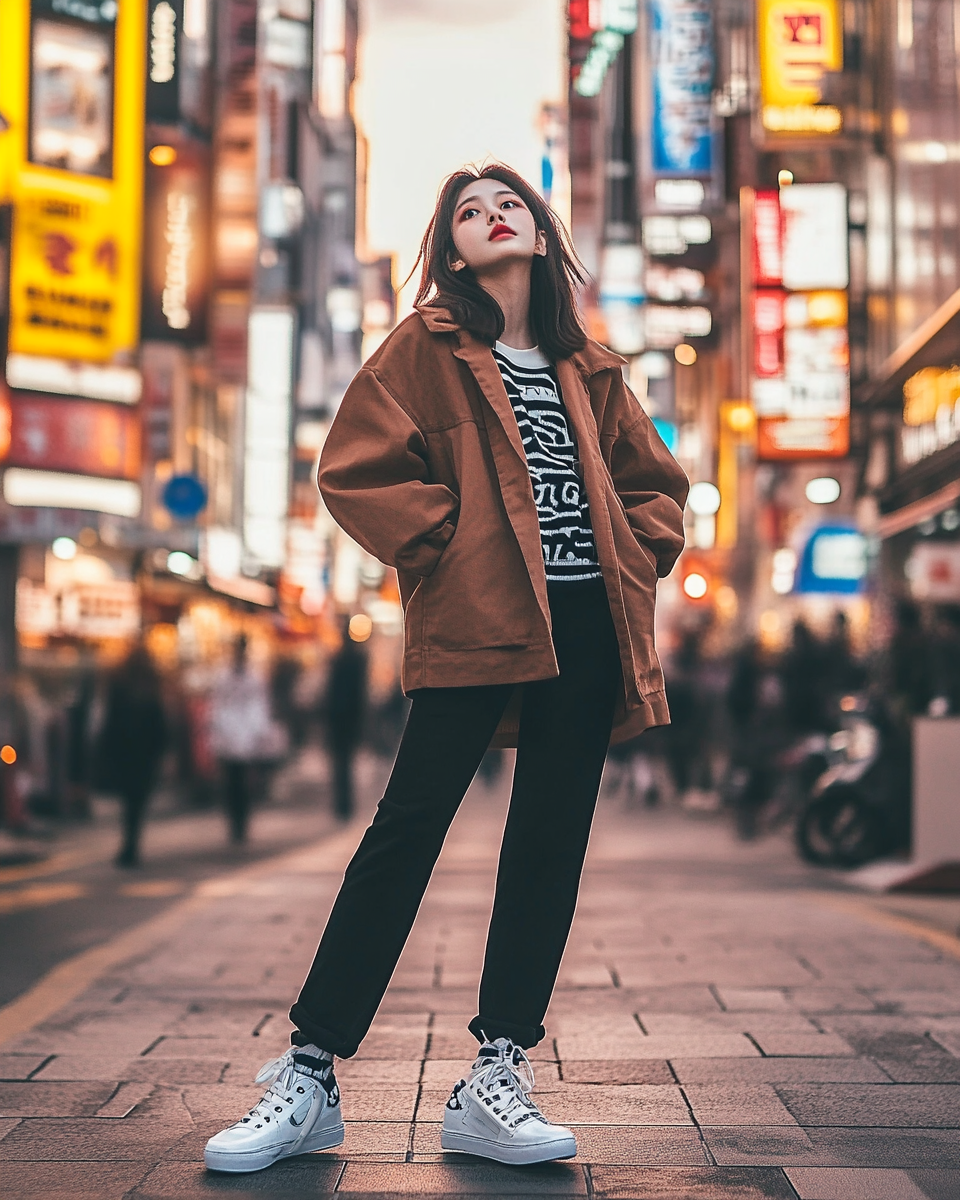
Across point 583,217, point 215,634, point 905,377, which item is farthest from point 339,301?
point 905,377

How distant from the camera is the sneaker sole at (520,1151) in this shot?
3.10 m

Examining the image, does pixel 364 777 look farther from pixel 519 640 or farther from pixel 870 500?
pixel 519 640

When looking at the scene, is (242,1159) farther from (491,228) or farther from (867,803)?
(867,803)

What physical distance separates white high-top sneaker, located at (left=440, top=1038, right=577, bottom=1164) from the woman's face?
1593 millimetres

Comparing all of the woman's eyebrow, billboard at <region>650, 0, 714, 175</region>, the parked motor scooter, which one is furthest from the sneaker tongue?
billboard at <region>650, 0, 714, 175</region>

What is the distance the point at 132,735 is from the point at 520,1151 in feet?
29.7

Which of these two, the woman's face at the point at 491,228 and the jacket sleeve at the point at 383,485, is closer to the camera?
the jacket sleeve at the point at 383,485

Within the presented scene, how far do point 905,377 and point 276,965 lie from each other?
11.8m

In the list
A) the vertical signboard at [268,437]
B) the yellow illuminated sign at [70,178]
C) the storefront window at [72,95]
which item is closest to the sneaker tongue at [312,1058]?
the yellow illuminated sign at [70,178]

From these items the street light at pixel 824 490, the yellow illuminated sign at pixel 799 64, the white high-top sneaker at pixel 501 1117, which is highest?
the yellow illuminated sign at pixel 799 64

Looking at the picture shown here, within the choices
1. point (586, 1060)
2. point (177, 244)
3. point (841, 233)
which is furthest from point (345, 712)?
point (586, 1060)

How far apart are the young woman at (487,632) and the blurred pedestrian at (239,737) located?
10.4 metres

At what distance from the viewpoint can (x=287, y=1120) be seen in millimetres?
3092

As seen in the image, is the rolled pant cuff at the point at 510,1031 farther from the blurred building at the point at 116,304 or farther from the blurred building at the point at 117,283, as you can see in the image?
the blurred building at the point at 117,283
